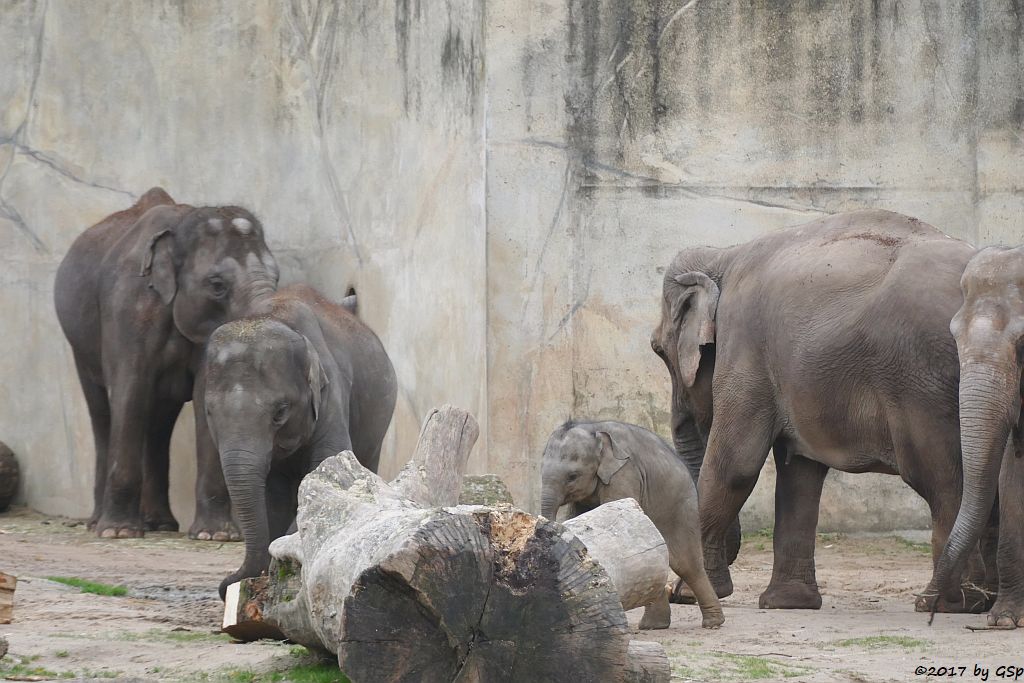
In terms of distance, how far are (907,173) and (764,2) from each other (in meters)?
1.25

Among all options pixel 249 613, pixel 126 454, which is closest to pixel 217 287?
pixel 126 454

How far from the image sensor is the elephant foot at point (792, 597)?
285 inches

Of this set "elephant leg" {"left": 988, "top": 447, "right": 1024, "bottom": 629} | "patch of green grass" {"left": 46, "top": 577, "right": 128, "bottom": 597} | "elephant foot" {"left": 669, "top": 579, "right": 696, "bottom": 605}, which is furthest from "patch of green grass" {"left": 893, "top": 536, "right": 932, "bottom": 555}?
"patch of green grass" {"left": 46, "top": 577, "right": 128, "bottom": 597}

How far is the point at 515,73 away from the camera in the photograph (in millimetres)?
9945

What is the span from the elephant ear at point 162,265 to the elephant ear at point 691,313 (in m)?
3.31

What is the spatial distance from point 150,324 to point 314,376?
9.15ft

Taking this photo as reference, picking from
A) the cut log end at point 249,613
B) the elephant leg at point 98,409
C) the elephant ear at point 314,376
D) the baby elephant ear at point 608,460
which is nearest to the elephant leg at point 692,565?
the baby elephant ear at point 608,460

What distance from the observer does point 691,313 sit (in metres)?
7.86

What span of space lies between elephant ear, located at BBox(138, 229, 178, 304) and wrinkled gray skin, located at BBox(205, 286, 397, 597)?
3.76ft

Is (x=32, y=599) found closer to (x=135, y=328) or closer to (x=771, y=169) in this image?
(x=135, y=328)

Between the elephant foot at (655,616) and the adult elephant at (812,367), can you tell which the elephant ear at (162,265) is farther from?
the elephant foot at (655,616)

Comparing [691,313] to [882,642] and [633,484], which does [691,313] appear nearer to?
[633,484]

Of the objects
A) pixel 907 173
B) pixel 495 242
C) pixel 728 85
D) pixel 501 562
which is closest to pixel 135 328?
pixel 495 242

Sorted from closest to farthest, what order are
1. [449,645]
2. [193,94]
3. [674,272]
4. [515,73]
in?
[449,645], [674,272], [515,73], [193,94]
